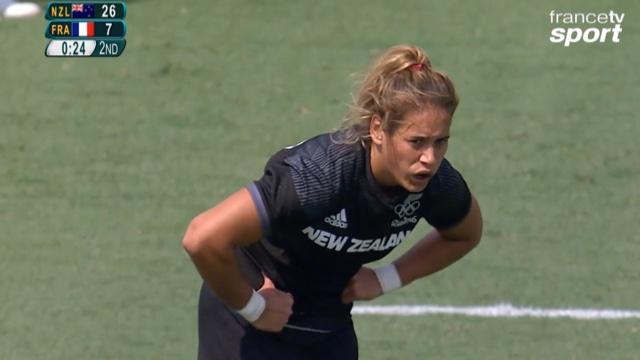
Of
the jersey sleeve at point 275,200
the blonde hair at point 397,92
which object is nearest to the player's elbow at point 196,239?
the jersey sleeve at point 275,200

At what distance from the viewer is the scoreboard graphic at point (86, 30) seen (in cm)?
946

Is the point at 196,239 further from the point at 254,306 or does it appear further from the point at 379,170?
the point at 379,170

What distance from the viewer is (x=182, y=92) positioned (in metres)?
9.02

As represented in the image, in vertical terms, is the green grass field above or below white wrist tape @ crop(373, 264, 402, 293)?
below

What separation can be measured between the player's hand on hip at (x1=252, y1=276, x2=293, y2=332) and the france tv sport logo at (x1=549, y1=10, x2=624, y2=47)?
17.5 ft

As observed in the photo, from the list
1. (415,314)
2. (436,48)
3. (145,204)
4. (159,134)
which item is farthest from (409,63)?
(436,48)

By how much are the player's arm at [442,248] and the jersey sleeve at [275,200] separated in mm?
676

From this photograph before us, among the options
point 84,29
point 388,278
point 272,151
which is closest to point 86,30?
point 84,29

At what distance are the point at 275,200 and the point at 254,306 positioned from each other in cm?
41

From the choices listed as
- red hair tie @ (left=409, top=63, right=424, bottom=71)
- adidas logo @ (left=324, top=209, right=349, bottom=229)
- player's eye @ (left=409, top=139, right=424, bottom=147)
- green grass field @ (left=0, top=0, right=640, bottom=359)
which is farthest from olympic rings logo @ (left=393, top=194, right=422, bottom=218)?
green grass field @ (left=0, top=0, right=640, bottom=359)

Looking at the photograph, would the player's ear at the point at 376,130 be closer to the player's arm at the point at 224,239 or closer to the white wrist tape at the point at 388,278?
the player's arm at the point at 224,239

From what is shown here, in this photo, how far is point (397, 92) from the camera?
4117 mm

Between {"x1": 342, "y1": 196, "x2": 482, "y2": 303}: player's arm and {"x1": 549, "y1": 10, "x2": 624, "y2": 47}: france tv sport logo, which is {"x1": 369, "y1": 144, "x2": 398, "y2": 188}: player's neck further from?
{"x1": 549, "y1": 10, "x2": 624, "y2": 47}: france tv sport logo

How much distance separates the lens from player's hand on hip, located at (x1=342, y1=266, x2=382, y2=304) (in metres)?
4.69
